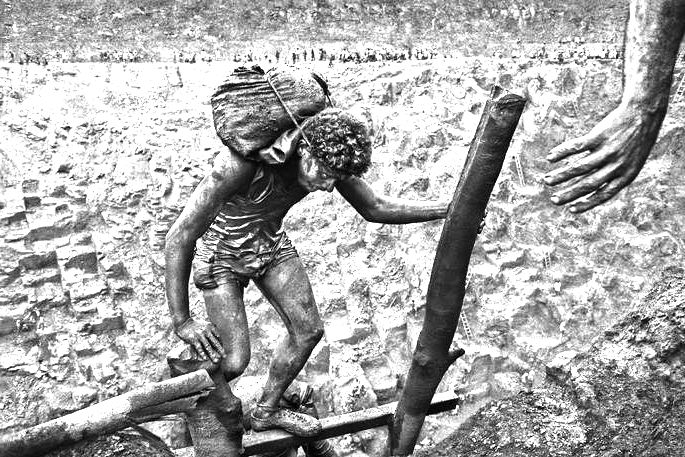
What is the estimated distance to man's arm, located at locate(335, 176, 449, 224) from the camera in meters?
3.73

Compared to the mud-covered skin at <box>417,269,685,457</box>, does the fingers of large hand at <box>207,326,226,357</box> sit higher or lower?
higher

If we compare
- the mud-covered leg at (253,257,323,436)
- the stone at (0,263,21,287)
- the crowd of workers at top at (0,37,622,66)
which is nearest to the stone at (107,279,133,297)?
the stone at (0,263,21,287)

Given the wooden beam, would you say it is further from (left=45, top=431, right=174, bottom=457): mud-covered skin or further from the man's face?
the man's face

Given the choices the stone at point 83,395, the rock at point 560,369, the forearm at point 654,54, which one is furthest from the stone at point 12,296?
the forearm at point 654,54

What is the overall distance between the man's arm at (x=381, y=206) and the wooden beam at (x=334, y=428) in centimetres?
120

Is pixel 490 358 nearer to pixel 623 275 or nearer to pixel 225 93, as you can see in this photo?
pixel 623 275

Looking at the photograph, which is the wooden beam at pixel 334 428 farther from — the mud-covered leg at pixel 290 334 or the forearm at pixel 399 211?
the forearm at pixel 399 211

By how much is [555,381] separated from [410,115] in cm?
585

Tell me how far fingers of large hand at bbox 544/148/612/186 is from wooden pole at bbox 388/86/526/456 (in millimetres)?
376

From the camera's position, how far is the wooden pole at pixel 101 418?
3115 mm

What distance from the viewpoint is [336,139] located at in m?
3.23

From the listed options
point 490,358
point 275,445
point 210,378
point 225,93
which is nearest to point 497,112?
point 225,93

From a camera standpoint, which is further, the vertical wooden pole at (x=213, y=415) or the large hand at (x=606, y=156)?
the vertical wooden pole at (x=213, y=415)

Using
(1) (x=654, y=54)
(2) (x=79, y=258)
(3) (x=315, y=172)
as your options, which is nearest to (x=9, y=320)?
(2) (x=79, y=258)
